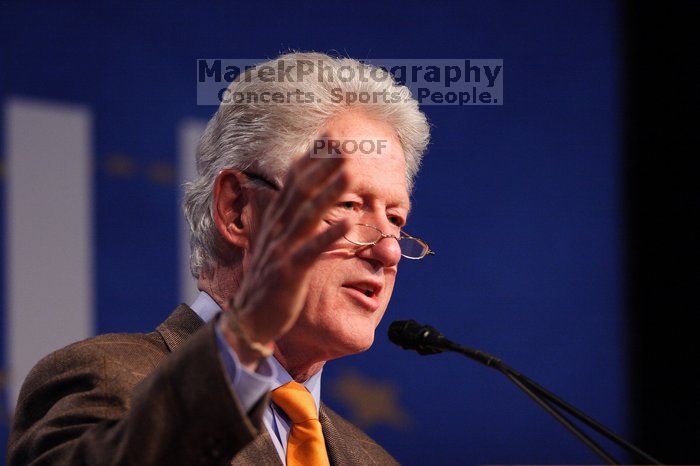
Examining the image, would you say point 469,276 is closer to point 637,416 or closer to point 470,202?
point 470,202

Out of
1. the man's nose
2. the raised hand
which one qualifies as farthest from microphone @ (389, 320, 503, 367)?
the raised hand

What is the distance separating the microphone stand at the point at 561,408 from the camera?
1.32 meters

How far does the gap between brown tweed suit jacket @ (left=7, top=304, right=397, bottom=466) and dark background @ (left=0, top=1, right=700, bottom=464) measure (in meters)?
1.15

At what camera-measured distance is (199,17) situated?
9.04ft

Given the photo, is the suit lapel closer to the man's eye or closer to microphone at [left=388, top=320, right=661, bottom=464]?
microphone at [left=388, top=320, right=661, bottom=464]

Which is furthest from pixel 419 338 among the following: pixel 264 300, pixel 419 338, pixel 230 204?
pixel 264 300

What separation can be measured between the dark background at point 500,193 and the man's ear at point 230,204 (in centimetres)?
95

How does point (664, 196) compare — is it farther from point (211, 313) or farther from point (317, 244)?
point (317, 244)

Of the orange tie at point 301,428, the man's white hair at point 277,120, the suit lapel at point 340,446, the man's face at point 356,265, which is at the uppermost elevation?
the man's white hair at point 277,120

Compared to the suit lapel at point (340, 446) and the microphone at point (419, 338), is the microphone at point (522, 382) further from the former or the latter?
the suit lapel at point (340, 446)

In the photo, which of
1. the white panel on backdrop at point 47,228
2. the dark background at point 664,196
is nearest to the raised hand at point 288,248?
the white panel on backdrop at point 47,228

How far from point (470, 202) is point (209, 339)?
199 cm

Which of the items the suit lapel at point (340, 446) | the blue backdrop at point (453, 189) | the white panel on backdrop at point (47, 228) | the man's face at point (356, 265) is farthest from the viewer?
the blue backdrop at point (453, 189)

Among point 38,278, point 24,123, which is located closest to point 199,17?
point 24,123
